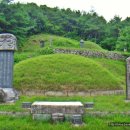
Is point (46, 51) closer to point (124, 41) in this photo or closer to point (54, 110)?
point (124, 41)

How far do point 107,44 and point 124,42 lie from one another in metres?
8.43

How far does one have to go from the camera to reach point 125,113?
34.9 feet

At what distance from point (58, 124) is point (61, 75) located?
→ 817 cm

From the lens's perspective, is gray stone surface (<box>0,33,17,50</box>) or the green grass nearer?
the green grass

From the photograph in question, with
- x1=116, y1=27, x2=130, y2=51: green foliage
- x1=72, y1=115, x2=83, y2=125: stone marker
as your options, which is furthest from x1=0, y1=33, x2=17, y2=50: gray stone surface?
x1=116, y1=27, x2=130, y2=51: green foliage

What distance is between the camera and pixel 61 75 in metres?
17.6

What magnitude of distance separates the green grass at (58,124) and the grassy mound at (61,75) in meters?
6.36

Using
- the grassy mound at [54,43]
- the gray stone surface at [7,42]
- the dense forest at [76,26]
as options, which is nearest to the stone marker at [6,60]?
the gray stone surface at [7,42]

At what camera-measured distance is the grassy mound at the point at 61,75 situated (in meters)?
16.7

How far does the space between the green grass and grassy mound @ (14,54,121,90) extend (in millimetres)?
6362

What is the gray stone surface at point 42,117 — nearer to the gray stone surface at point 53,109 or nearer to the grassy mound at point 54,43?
the gray stone surface at point 53,109

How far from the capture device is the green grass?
9.20m

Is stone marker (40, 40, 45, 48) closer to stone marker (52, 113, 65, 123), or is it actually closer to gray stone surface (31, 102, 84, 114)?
gray stone surface (31, 102, 84, 114)

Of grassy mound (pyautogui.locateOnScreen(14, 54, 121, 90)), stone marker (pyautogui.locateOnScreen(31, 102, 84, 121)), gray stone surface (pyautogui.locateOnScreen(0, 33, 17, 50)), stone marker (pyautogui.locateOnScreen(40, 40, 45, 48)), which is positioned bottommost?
stone marker (pyautogui.locateOnScreen(31, 102, 84, 121))
